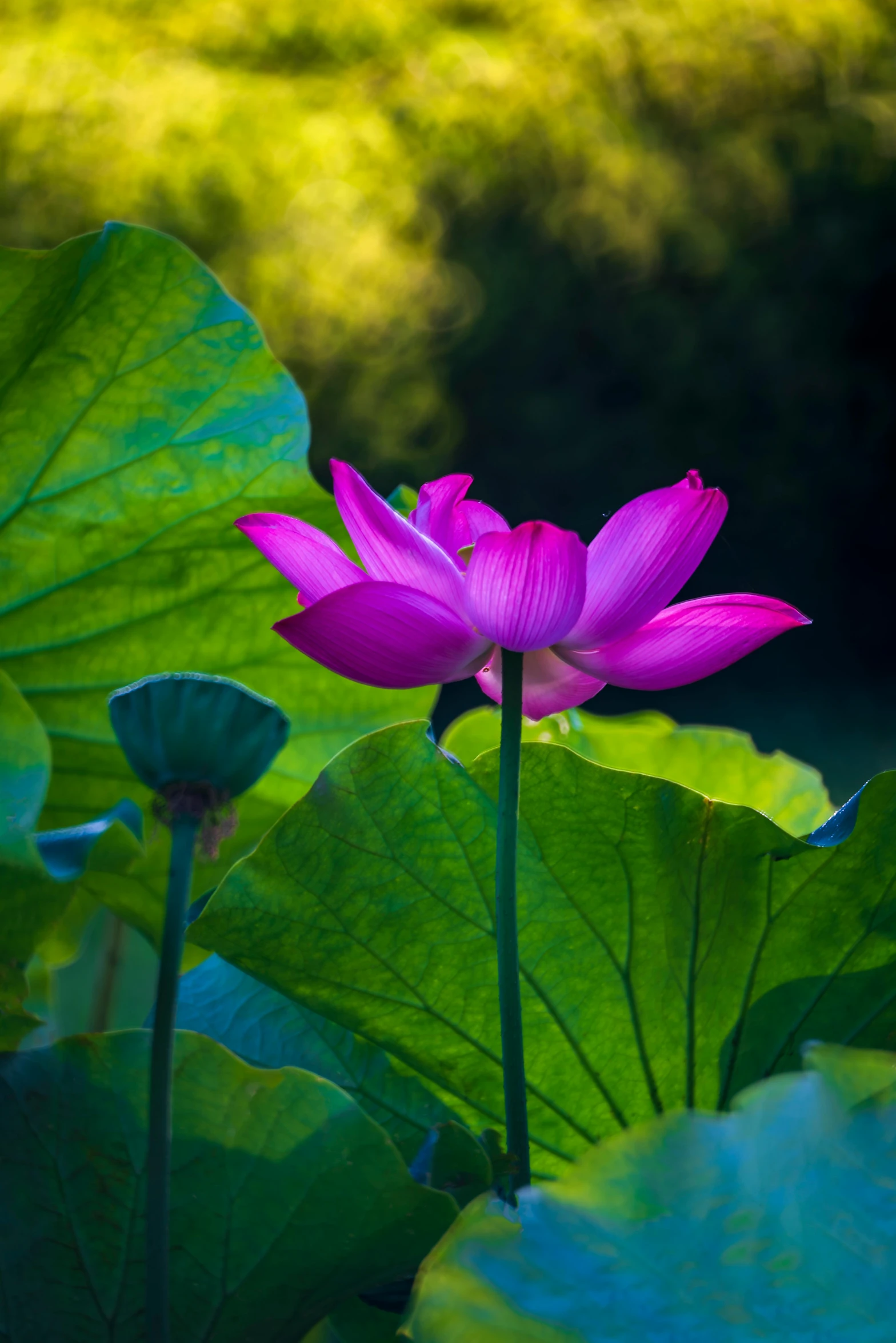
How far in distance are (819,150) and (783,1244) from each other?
3.82 m

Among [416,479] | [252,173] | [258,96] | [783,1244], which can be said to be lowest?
[783,1244]

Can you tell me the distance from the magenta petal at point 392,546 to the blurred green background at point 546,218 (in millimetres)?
3102

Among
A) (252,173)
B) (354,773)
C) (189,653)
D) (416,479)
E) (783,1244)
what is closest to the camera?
(783,1244)

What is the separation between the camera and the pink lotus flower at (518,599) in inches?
9.3

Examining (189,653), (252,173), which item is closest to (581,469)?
(252,173)

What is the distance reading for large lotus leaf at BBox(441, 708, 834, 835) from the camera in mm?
536

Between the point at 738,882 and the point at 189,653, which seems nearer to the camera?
the point at 738,882

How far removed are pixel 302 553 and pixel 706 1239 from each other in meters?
0.16

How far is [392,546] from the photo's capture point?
0.25 m

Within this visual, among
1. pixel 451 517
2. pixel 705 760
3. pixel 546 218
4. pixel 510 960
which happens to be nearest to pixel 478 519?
pixel 451 517

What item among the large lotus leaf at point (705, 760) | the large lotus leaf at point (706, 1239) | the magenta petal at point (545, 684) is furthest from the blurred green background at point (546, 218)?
the large lotus leaf at point (706, 1239)

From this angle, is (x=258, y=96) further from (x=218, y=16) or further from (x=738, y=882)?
(x=738, y=882)

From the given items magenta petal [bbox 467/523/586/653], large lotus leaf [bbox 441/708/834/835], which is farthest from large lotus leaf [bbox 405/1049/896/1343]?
large lotus leaf [bbox 441/708/834/835]

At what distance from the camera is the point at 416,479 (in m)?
3.62
